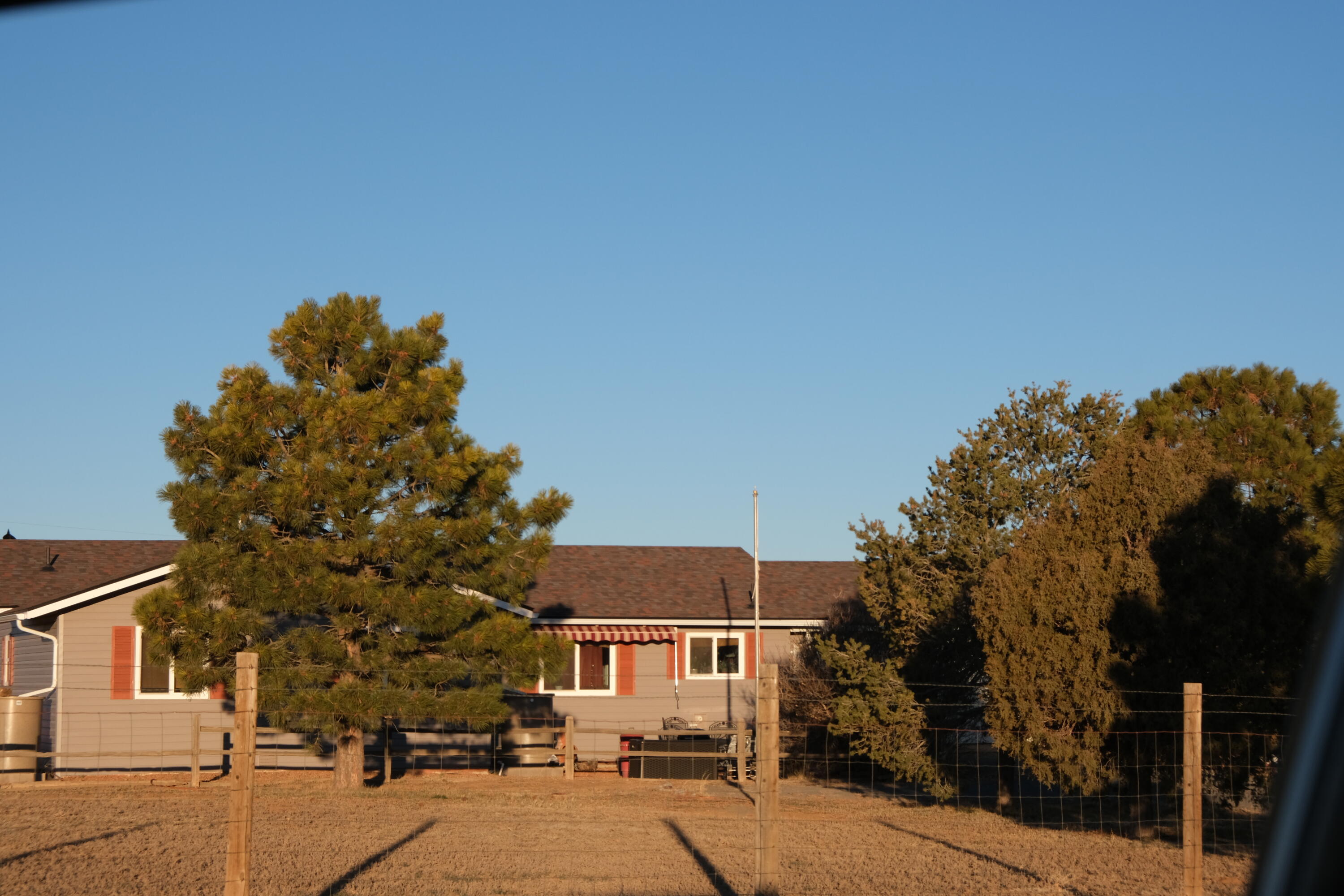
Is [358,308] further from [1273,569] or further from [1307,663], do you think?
[1307,663]

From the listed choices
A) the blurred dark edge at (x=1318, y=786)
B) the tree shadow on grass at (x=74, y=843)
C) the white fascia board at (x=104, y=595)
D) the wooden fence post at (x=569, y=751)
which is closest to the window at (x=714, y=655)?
the wooden fence post at (x=569, y=751)

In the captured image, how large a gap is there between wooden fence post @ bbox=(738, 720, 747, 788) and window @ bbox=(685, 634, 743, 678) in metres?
4.10

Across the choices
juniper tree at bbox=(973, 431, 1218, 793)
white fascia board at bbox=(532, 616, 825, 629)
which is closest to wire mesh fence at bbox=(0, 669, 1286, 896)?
juniper tree at bbox=(973, 431, 1218, 793)

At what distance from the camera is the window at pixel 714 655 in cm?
2769

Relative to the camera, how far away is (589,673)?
27.2 m

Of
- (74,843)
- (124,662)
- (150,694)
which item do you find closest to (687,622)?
(150,694)

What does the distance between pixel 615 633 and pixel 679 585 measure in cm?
349

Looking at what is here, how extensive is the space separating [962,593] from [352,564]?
10.1m

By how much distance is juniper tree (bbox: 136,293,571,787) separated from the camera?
728 inches

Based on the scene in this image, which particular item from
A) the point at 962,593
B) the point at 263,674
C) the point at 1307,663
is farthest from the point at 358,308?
the point at 1307,663

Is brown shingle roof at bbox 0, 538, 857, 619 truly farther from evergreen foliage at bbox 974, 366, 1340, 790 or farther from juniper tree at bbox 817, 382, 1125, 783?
evergreen foliage at bbox 974, 366, 1340, 790

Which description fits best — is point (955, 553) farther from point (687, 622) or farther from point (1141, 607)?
point (687, 622)

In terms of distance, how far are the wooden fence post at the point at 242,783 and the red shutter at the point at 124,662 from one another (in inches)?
654

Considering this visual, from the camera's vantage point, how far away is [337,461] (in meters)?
18.6
